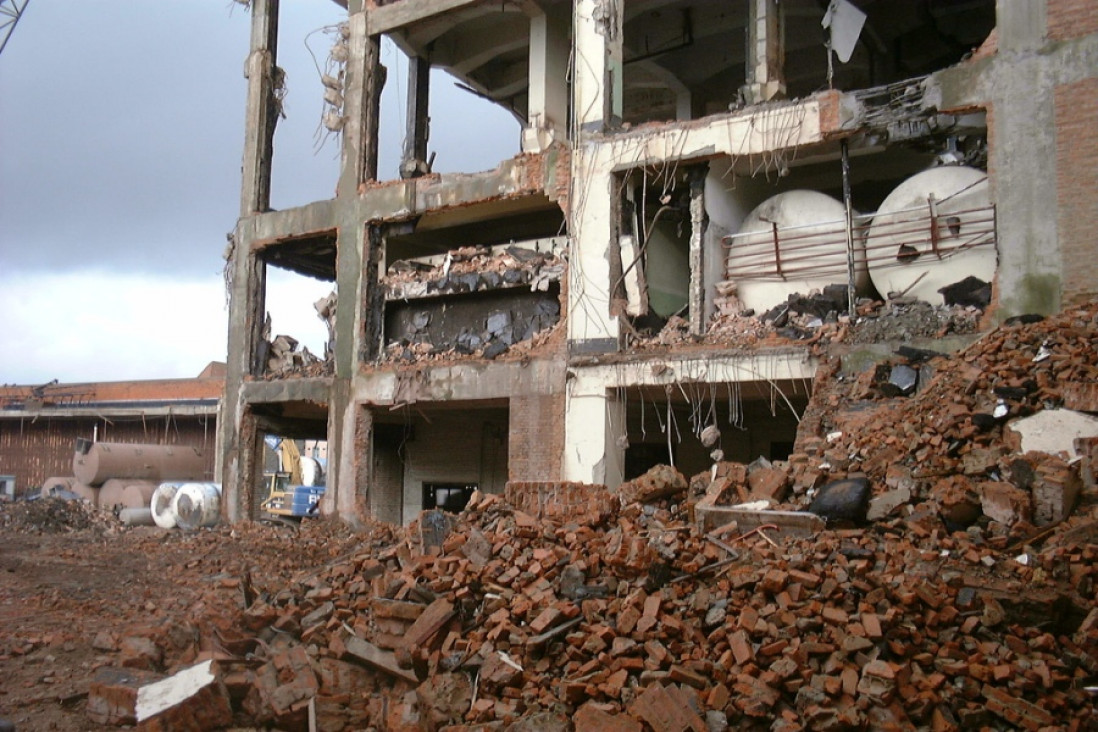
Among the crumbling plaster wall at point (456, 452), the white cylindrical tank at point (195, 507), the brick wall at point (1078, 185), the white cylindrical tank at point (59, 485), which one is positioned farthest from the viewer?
the white cylindrical tank at point (59, 485)

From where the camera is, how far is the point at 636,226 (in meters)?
15.1

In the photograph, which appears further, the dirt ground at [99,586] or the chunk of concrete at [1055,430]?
the chunk of concrete at [1055,430]

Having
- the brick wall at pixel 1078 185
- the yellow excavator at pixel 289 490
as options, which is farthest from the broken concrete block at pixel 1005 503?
the yellow excavator at pixel 289 490

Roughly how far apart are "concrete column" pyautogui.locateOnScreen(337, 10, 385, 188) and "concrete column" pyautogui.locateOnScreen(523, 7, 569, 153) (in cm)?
347

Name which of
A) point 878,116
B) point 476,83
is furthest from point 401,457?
point 878,116

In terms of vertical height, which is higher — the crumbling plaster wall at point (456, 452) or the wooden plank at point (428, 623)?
the crumbling plaster wall at point (456, 452)

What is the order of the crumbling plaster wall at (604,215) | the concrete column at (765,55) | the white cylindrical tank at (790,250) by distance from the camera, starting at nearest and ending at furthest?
the white cylindrical tank at (790,250) < the crumbling plaster wall at (604,215) < the concrete column at (765,55)

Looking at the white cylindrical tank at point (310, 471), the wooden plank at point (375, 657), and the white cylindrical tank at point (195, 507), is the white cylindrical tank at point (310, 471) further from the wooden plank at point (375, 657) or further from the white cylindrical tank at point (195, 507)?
the wooden plank at point (375, 657)

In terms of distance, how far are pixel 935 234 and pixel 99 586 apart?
12328mm

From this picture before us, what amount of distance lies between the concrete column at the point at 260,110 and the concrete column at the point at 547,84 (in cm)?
654

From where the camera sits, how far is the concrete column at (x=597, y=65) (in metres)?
15.2

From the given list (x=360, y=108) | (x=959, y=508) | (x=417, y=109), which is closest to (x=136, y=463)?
(x=360, y=108)

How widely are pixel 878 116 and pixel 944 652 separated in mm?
9080

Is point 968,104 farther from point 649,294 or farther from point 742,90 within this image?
point 649,294
